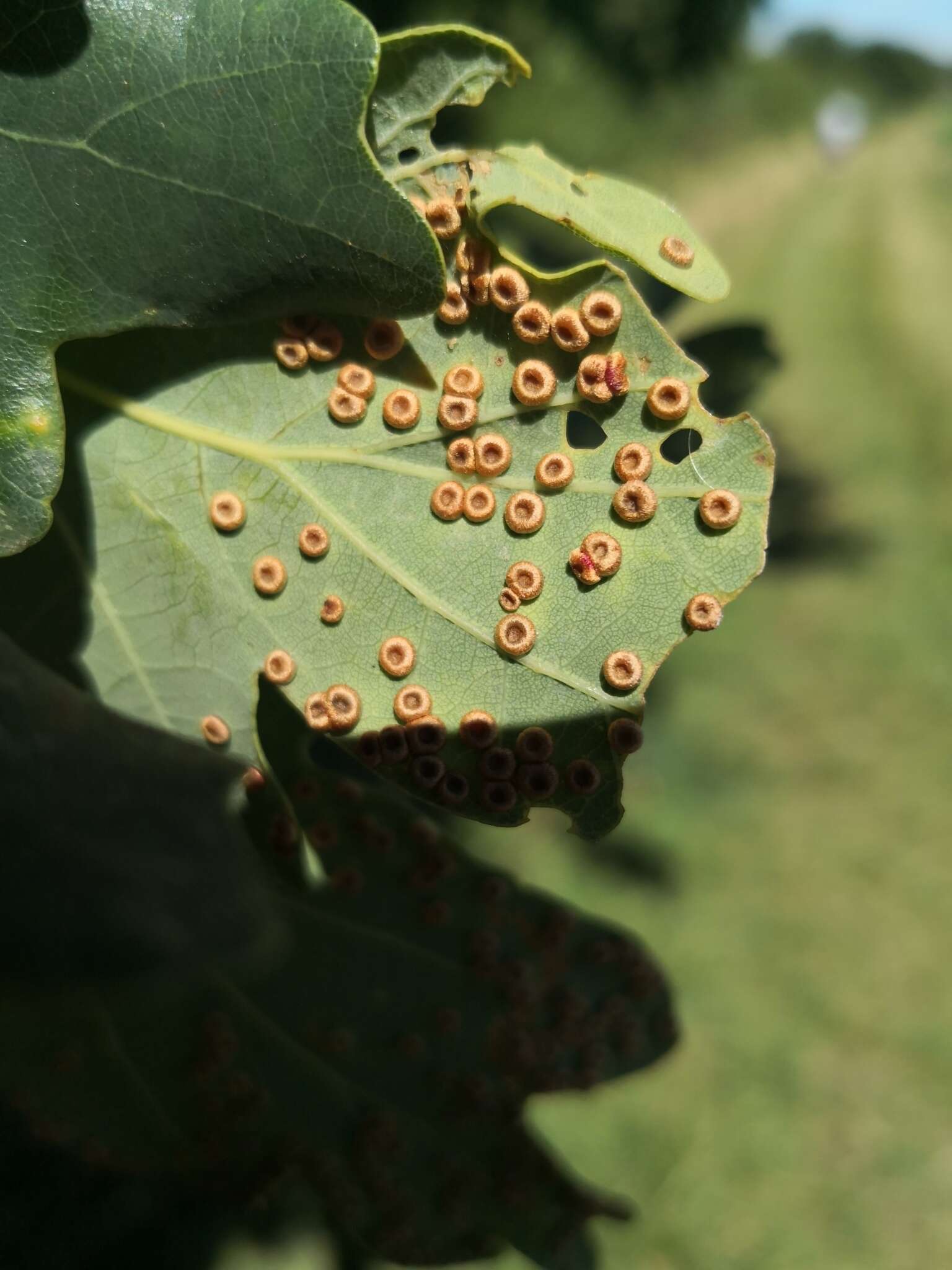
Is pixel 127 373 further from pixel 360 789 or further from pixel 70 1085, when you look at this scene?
pixel 70 1085

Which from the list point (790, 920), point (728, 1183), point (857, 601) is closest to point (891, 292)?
point (857, 601)

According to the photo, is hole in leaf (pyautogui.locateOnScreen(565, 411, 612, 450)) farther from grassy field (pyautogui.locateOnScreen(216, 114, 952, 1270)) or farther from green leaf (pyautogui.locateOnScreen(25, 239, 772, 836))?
grassy field (pyautogui.locateOnScreen(216, 114, 952, 1270))

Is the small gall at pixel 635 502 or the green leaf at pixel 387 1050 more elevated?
the small gall at pixel 635 502

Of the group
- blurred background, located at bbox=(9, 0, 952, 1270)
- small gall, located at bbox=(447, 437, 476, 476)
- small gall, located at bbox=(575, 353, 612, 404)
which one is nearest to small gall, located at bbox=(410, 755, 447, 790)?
small gall, located at bbox=(447, 437, 476, 476)

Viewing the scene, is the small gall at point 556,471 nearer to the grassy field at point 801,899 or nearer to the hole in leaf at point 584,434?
the hole in leaf at point 584,434

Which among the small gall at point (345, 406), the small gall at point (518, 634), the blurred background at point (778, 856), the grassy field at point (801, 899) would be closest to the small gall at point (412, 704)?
the small gall at point (518, 634)
